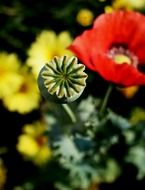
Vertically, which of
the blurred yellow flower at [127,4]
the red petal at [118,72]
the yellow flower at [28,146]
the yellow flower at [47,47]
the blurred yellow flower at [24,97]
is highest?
the blurred yellow flower at [127,4]

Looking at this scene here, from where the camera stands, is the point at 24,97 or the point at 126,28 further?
the point at 24,97

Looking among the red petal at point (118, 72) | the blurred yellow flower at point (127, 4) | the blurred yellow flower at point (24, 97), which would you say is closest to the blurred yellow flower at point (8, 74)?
the blurred yellow flower at point (24, 97)

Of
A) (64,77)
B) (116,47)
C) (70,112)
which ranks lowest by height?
(64,77)

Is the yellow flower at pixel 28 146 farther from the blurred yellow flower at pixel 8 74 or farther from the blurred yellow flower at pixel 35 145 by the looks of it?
the blurred yellow flower at pixel 8 74

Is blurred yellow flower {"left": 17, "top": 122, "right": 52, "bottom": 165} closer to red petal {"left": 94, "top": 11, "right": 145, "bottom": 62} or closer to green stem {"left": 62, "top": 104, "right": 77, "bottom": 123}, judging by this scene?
green stem {"left": 62, "top": 104, "right": 77, "bottom": 123}

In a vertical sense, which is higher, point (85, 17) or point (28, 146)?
point (85, 17)

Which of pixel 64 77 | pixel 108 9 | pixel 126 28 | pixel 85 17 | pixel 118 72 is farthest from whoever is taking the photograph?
pixel 85 17

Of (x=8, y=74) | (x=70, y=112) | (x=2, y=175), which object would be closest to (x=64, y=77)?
(x=70, y=112)

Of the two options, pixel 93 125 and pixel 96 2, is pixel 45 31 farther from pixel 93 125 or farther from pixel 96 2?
pixel 93 125

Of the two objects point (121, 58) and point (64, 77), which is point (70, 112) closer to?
point (121, 58)
